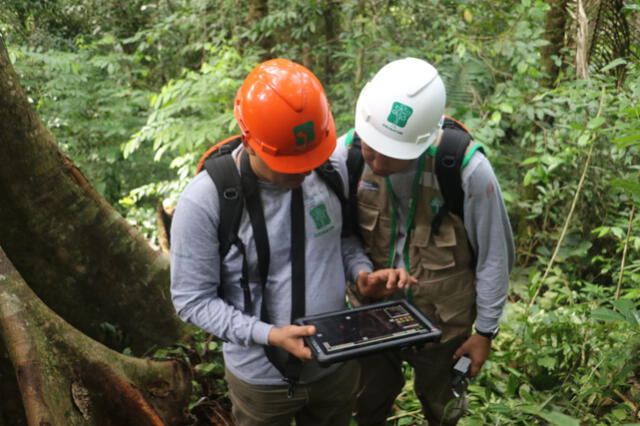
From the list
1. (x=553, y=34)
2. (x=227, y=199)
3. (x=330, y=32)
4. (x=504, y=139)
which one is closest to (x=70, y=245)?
(x=227, y=199)

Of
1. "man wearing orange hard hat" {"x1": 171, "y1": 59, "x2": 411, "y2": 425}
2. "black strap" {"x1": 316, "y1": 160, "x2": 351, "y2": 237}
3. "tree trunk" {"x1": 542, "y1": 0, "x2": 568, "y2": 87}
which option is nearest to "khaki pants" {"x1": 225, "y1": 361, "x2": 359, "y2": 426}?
"man wearing orange hard hat" {"x1": 171, "y1": 59, "x2": 411, "y2": 425}

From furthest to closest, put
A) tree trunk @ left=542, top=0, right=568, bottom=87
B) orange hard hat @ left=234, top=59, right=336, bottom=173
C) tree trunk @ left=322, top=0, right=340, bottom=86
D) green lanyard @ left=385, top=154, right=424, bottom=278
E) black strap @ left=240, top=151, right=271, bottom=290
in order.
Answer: tree trunk @ left=322, top=0, right=340, bottom=86 → tree trunk @ left=542, top=0, right=568, bottom=87 → green lanyard @ left=385, top=154, right=424, bottom=278 → black strap @ left=240, top=151, right=271, bottom=290 → orange hard hat @ left=234, top=59, right=336, bottom=173

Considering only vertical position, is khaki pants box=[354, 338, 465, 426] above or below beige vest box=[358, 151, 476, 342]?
below

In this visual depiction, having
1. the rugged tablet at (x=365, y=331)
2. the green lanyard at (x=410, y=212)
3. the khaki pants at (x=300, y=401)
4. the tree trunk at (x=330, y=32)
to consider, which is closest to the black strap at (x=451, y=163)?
the green lanyard at (x=410, y=212)

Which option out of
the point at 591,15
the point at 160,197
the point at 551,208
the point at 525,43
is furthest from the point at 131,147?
the point at 591,15

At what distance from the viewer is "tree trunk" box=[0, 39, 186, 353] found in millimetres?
2320

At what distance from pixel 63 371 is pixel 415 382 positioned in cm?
173

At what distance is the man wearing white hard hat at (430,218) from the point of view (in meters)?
1.87

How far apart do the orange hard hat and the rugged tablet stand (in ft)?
2.01

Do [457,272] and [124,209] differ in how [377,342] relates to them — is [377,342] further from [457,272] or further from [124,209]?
[124,209]

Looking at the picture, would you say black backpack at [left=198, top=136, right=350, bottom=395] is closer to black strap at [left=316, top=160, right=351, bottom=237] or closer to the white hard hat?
black strap at [left=316, top=160, right=351, bottom=237]

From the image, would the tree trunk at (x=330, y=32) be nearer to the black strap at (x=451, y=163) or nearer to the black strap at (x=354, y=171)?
the black strap at (x=354, y=171)

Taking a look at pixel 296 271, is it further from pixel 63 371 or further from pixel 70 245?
pixel 70 245

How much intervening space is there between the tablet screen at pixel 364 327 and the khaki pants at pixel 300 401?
1.04 ft
